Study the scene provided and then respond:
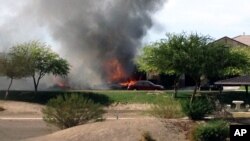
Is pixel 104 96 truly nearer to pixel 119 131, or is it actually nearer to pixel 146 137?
pixel 119 131

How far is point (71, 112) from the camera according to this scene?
3038 centimetres

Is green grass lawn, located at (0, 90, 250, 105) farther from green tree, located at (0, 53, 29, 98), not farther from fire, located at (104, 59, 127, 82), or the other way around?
fire, located at (104, 59, 127, 82)

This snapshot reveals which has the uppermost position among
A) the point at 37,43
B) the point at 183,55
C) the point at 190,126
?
the point at 37,43

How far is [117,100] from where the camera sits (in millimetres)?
60344

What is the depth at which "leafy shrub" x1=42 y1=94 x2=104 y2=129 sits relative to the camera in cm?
3039

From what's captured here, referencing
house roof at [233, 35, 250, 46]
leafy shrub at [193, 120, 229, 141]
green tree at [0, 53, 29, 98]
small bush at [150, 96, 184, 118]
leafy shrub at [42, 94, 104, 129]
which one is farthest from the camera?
house roof at [233, 35, 250, 46]

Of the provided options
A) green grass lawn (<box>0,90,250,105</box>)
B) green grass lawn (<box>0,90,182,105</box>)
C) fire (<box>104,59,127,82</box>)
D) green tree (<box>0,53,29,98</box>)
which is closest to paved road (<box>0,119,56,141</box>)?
green grass lawn (<box>0,90,182,105</box>)

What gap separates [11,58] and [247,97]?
25.3m

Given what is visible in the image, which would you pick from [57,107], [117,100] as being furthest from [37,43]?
[57,107]

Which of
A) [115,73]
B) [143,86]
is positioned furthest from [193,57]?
[115,73]

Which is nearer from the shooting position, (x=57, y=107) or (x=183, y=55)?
(x=57, y=107)

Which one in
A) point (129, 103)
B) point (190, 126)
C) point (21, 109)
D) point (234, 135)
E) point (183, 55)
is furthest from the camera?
point (129, 103)

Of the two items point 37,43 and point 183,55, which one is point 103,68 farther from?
point 183,55

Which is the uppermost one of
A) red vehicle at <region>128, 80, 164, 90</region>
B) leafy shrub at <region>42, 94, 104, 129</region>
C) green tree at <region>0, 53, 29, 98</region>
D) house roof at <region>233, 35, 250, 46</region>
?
house roof at <region>233, 35, 250, 46</region>
